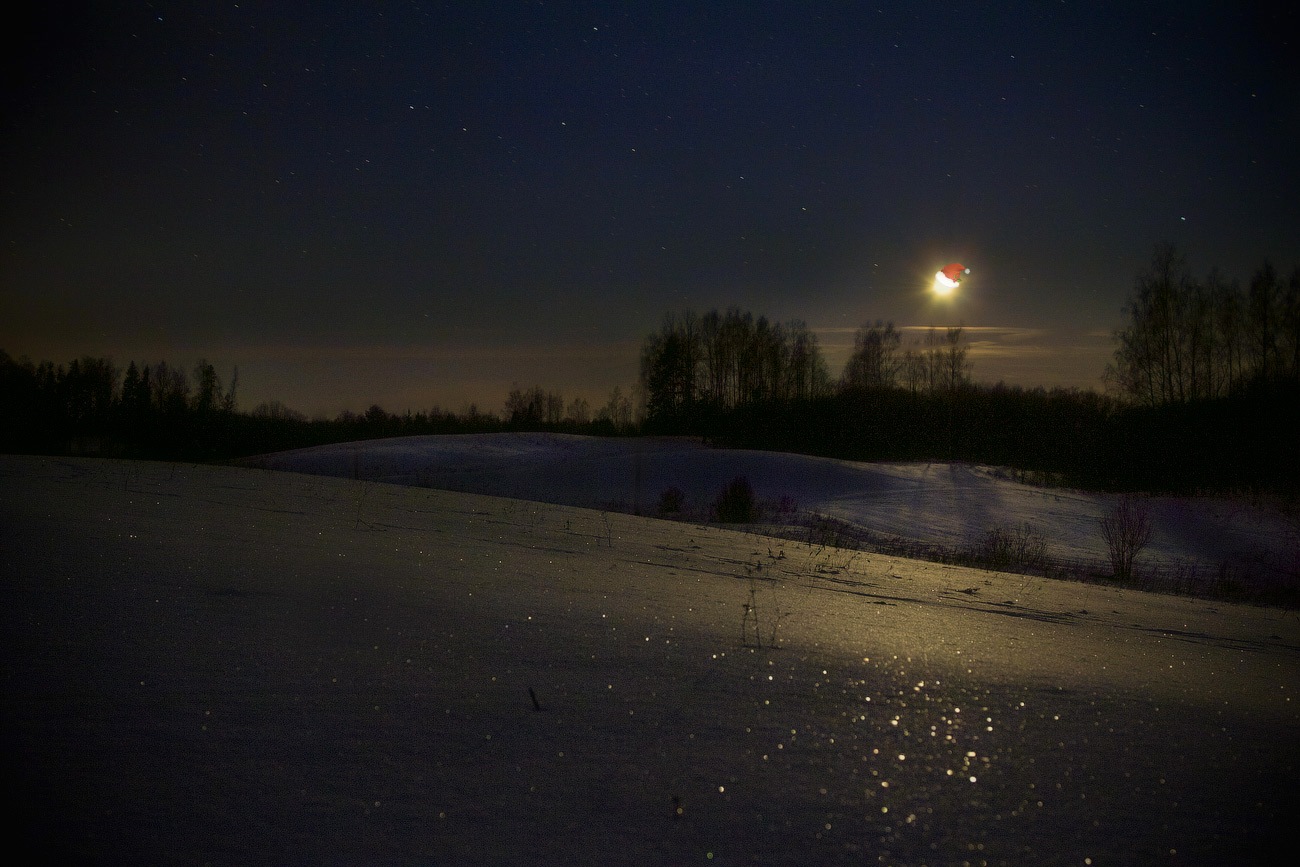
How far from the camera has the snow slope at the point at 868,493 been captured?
15562mm

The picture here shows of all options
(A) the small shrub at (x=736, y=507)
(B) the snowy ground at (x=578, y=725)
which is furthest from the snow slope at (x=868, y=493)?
(B) the snowy ground at (x=578, y=725)

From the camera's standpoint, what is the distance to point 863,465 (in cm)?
2602

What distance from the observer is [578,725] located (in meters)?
1.76

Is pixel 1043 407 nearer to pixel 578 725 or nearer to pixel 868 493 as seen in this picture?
pixel 868 493

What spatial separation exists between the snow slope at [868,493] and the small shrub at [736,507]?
855 millimetres

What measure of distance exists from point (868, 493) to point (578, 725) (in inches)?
783

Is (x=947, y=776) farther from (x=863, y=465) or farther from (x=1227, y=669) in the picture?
(x=863, y=465)

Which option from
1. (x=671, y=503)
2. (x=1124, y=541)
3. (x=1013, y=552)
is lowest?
(x=1013, y=552)

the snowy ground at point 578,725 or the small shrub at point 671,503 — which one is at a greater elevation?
the snowy ground at point 578,725

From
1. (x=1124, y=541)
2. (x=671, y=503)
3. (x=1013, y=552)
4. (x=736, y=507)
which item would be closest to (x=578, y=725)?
(x=1013, y=552)

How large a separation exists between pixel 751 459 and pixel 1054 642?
21645 mm

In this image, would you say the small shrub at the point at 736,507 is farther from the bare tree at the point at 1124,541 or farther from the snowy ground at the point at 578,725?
the snowy ground at the point at 578,725

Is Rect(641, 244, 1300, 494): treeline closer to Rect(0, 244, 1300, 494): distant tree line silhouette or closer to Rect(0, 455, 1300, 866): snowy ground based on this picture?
Rect(0, 244, 1300, 494): distant tree line silhouette

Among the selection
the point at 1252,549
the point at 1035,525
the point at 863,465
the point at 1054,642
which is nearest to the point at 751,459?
the point at 863,465
